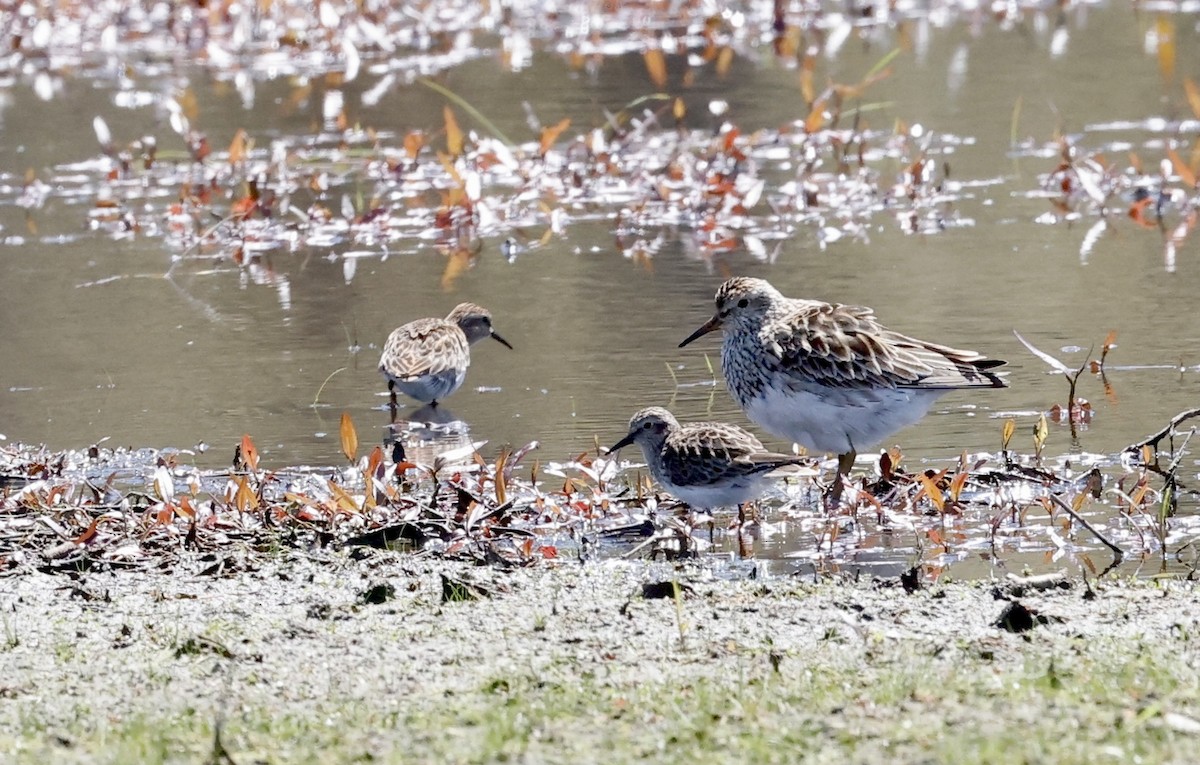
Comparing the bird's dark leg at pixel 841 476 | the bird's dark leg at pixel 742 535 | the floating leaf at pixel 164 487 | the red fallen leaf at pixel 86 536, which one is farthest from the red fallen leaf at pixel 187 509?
the bird's dark leg at pixel 841 476

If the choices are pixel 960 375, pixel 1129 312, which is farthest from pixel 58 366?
pixel 1129 312

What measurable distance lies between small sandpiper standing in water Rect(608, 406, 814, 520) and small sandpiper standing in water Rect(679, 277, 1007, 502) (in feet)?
1.65

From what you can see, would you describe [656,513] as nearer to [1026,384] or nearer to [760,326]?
[760,326]

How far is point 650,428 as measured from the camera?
29.3ft

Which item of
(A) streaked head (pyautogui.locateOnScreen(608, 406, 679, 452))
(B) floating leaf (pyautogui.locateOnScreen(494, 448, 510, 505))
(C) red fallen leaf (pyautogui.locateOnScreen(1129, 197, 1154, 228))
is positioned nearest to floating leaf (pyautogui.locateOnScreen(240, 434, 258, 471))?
(B) floating leaf (pyautogui.locateOnScreen(494, 448, 510, 505))

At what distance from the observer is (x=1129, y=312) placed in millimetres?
12188

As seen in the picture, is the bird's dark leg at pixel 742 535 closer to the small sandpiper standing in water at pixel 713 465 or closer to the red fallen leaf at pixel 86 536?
the small sandpiper standing in water at pixel 713 465

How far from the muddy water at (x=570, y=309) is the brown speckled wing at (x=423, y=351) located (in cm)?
31

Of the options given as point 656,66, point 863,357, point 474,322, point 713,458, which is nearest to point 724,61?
point 656,66

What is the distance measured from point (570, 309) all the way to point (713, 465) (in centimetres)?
477

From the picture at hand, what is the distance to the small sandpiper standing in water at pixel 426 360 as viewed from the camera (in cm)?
1080

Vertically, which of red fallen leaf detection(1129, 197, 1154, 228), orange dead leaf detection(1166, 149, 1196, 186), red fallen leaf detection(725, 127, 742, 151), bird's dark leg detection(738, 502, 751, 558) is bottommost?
bird's dark leg detection(738, 502, 751, 558)

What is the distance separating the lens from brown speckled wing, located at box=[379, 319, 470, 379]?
1081 cm

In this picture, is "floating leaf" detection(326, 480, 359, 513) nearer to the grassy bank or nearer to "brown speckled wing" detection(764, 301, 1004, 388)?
the grassy bank
